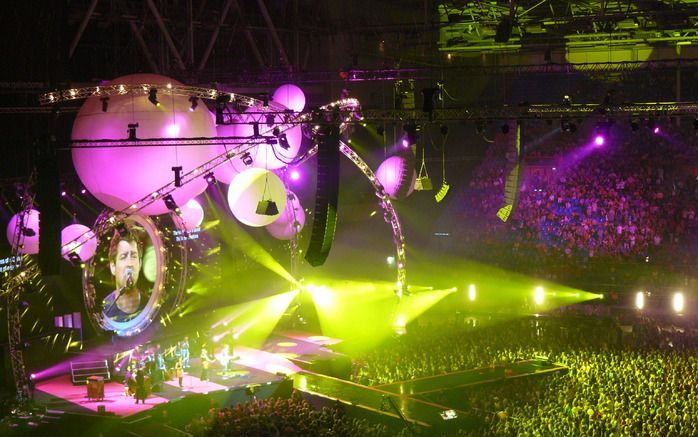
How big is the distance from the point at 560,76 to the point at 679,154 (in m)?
4.39

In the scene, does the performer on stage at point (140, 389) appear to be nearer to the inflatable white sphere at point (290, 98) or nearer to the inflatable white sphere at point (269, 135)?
the inflatable white sphere at point (269, 135)

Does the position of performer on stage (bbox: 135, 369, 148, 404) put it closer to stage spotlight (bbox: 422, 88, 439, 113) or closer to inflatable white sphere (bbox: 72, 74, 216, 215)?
inflatable white sphere (bbox: 72, 74, 216, 215)

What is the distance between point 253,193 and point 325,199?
1.04 metres

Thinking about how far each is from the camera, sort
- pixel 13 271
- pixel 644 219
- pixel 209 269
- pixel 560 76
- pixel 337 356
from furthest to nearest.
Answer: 1. pixel 560 76
2. pixel 644 219
3. pixel 209 269
4. pixel 337 356
5. pixel 13 271

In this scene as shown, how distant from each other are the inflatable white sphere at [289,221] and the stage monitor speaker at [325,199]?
2.99 meters

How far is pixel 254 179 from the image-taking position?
41.5 feet

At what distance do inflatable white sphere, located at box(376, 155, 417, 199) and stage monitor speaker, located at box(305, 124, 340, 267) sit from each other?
352cm

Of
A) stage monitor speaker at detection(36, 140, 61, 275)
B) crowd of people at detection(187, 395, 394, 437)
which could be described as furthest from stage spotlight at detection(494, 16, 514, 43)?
stage monitor speaker at detection(36, 140, 61, 275)

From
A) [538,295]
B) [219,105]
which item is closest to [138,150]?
[219,105]

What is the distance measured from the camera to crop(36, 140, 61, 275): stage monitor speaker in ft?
40.1

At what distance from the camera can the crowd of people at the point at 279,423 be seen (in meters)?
12.1

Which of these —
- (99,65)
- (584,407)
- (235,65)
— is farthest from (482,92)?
(584,407)

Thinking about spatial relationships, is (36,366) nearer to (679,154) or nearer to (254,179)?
(254,179)

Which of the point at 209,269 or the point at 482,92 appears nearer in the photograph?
the point at 209,269
